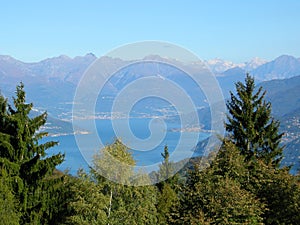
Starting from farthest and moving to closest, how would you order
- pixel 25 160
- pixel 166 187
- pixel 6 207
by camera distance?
pixel 166 187
pixel 25 160
pixel 6 207

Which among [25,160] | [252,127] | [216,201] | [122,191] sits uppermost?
[252,127]

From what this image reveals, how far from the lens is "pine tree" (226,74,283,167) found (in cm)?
2655

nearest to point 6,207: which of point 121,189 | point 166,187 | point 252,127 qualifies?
point 121,189

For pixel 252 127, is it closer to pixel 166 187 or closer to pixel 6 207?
pixel 166 187

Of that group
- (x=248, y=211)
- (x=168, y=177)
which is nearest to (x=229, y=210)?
(x=248, y=211)

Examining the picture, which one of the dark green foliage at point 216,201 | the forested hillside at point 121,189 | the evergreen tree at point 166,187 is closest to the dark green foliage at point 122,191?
the forested hillside at point 121,189

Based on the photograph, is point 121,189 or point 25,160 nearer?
point 121,189

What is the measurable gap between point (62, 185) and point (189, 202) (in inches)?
289

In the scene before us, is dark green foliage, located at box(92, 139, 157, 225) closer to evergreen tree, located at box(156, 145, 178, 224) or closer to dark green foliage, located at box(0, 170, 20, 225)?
dark green foliage, located at box(0, 170, 20, 225)

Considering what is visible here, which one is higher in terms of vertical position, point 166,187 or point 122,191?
point 166,187

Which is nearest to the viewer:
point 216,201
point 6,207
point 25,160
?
point 216,201

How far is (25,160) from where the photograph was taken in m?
21.9

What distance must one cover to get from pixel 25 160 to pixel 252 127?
12968 millimetres

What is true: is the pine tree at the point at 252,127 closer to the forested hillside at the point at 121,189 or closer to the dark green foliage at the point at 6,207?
the forested hillside at the point at 121,189
